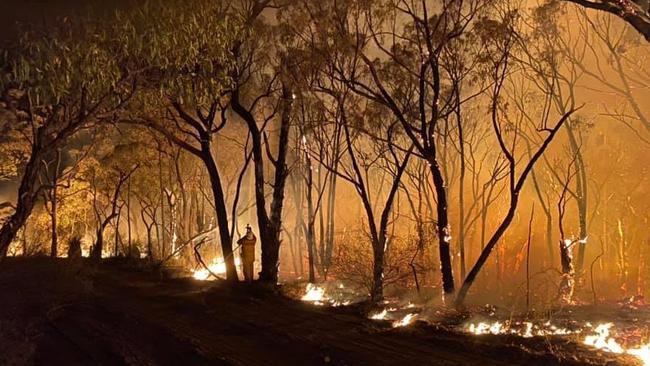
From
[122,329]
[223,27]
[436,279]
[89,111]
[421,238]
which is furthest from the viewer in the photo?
[436,279]

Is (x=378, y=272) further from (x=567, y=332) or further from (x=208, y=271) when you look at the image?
(x=208, y=271)

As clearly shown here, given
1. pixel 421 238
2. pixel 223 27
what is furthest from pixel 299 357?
pixel 421 238

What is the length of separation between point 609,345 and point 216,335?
696 centimetres

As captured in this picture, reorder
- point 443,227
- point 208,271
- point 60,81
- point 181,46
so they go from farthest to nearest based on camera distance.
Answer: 1. point 208,271
2. point 443,227
3. point 181,46
4. point 60,81

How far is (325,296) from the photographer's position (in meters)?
15.0

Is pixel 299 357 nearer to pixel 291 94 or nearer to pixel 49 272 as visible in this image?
pixel 291 94

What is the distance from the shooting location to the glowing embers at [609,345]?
865 cm

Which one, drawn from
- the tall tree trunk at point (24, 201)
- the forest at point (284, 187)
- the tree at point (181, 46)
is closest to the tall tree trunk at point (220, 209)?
the forest at point (284, 187)

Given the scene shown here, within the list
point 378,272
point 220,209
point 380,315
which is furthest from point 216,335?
point 220,209

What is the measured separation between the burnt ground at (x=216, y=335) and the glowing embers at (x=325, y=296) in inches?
28.3

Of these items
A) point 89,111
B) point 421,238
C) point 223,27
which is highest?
point 223,27

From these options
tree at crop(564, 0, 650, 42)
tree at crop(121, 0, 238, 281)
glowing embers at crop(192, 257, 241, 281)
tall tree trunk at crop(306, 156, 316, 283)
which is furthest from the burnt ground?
tree at crop(564, 0, 650, 42)

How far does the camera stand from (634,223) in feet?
92.7

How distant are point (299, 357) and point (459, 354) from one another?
2614 millimetres
